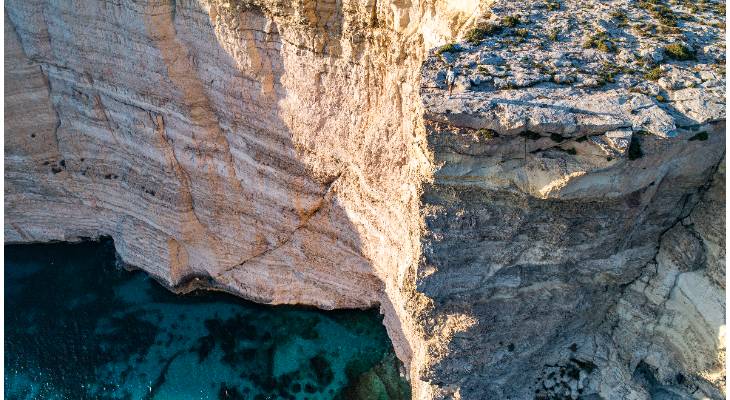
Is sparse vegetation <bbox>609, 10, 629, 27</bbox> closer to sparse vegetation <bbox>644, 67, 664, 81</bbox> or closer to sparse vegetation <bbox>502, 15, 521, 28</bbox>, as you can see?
sparse vegetation <bbox>644, 67, 664, 81</bbox>

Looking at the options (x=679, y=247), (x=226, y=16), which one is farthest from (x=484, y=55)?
(x=226, y=16)

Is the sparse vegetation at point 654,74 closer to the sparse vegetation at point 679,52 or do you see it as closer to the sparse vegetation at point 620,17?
the sparse vegetation at point 679,52

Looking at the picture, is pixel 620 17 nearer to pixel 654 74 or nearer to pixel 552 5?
pixel 552 5

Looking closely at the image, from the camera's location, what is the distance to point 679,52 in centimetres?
850

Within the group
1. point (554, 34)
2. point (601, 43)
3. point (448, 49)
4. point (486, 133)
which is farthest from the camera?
point (554, 34)

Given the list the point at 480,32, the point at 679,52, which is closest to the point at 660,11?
the point at 679,52

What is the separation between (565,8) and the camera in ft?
31.2

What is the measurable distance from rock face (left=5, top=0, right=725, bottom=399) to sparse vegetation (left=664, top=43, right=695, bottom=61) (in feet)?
0.13

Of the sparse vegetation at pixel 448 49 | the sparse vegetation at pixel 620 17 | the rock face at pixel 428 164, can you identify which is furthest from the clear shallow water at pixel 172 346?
the sparse vegetation at pixel 620 17

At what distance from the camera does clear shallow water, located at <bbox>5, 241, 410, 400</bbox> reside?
15.3 meters

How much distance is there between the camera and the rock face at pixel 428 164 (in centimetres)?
796

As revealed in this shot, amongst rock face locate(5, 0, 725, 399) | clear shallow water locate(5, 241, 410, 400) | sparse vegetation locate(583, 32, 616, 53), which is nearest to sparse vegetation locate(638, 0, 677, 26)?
rock face locate(5, 0, 725, 399)

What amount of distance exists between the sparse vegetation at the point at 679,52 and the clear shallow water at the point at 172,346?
34.1 feet

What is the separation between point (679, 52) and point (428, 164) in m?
4.24
